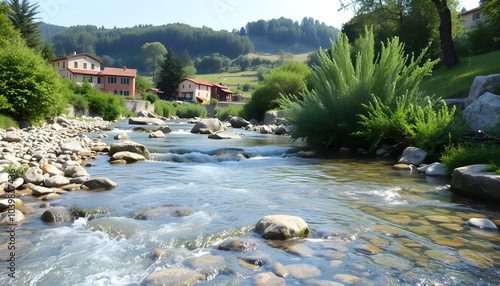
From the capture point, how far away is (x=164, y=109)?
57.8 metres

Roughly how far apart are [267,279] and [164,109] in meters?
56.9

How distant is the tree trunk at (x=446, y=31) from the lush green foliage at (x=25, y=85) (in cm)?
2521

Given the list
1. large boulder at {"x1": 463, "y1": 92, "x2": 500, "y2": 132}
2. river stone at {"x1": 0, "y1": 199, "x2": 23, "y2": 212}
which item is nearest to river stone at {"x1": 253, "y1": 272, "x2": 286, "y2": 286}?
river stone at {"x1": 0, "y1": 199, "x2": 23, "y2": 212}

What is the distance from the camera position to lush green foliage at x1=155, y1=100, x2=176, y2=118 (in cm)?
5544

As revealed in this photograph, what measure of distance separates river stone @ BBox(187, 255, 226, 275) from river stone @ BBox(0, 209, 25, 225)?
2783 millimetres

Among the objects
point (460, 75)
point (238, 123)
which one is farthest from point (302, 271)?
point (238, 123)

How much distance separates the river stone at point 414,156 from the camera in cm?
1019

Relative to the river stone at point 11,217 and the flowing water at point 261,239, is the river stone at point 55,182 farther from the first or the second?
the river stone at point 11,217

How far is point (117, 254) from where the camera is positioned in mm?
3734

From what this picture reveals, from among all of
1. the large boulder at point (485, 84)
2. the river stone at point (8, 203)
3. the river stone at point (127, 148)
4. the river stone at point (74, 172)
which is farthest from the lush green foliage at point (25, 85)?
the large boulder at point (485, 84)

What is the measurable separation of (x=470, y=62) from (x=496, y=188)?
2445cm

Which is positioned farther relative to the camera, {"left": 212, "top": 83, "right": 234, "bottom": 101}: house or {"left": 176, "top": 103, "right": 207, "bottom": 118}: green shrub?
{"left": 212, "top": 83, "right": 234, "bottom": 101}: house

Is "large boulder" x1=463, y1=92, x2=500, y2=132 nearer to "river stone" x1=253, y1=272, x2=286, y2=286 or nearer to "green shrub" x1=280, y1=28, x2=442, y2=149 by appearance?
"green shrub" x1=280, y1=28, x2=442, y2=149

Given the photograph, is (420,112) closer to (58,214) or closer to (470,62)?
(58,214)
